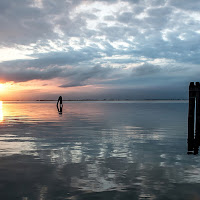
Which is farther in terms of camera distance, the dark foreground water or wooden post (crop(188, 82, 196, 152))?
wooden post (crop(188, 82, 196, 152))

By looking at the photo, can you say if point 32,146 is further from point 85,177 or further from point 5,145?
point 85,177

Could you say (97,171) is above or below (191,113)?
below

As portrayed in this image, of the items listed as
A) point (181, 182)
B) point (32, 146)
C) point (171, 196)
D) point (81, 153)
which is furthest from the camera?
point (32, 146)

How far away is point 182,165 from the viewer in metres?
10.2

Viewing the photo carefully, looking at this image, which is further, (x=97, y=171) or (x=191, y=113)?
(x=191, y=113)

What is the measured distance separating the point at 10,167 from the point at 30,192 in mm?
3079

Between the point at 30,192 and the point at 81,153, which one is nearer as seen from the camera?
the point at 30,192

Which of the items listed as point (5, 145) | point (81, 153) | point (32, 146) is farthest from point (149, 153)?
point (5, 145)

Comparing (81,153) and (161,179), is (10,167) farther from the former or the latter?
(161,179)

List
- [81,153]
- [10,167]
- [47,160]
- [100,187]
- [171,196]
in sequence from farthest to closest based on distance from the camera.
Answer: [81,153]
[47,160]
[10,167]
[100,187]
[171,196]

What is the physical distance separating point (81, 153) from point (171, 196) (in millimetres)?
6252

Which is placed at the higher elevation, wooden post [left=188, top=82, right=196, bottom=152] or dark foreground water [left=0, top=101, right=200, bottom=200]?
wooden post [left=188, top=82, right=196, bottom=152]

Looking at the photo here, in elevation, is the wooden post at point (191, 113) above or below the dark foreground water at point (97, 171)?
above

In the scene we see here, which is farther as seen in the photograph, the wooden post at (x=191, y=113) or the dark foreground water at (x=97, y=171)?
the wooden post at (x=191, y=113)
